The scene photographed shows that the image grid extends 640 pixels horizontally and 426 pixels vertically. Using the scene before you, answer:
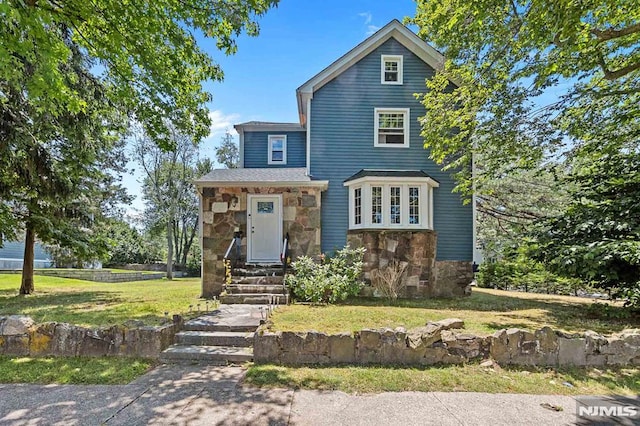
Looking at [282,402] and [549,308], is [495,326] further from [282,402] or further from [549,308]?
[282,402]

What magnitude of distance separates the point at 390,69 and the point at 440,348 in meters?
10.1

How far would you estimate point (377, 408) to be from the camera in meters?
3.61

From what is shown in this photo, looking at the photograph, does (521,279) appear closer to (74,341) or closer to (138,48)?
(74,341)

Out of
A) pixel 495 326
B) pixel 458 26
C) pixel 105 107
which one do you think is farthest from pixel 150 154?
pixel 495 326

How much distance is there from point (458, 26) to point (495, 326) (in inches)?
295

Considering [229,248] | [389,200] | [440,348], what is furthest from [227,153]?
[440,348]

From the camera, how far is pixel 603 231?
7.77 metres

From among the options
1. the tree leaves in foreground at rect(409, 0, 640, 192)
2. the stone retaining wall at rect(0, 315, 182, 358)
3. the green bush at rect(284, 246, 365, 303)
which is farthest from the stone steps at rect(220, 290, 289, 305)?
the tree leaves in foreground at rect(409, 0, 640, 192)

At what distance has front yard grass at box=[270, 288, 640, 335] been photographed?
633 cm

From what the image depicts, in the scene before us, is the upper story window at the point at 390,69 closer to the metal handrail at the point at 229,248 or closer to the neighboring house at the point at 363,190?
the neighboring house at the point at 363,190

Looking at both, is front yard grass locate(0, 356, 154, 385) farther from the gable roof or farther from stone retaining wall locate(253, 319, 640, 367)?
the gable roof

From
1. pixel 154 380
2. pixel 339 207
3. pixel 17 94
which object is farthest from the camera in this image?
pixel 339 207

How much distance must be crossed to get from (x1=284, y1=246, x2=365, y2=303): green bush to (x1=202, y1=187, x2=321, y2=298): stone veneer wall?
2.75 ft

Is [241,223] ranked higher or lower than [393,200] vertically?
lower
